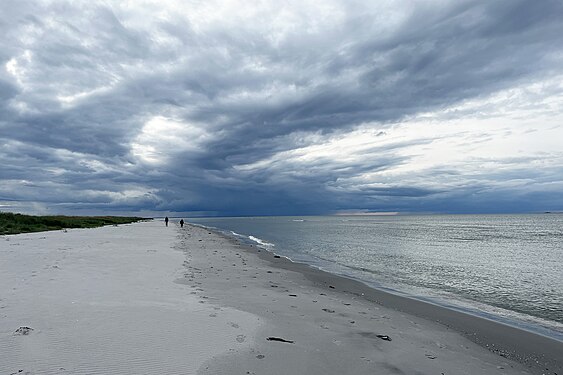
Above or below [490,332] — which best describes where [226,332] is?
above

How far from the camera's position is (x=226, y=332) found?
771 cm

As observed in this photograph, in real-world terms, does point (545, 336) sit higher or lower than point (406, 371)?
lower

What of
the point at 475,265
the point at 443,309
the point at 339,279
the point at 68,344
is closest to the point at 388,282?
the point at 339,279

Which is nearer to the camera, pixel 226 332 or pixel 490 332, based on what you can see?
pixel 226 332

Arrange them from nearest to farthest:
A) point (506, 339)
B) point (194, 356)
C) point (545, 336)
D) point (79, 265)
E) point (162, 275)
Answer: point (194, 356) → point (506, 339) → point (545, 336) → point (162, 275) → point (79, 265)

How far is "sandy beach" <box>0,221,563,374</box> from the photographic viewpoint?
19.7 feet

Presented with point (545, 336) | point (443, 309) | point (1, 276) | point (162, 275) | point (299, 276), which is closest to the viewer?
point (545, 336)

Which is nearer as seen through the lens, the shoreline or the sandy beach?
the sandy beach

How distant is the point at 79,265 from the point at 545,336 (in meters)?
18.5

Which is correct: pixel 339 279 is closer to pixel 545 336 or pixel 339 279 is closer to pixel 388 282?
pixel 388 282

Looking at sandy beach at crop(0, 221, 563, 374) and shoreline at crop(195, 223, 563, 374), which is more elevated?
sandy beach at crop(0, 221, 563, 374)

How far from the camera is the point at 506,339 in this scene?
10008mm

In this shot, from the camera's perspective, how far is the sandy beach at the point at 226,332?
5992mm

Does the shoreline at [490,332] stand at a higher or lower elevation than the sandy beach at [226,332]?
lower
